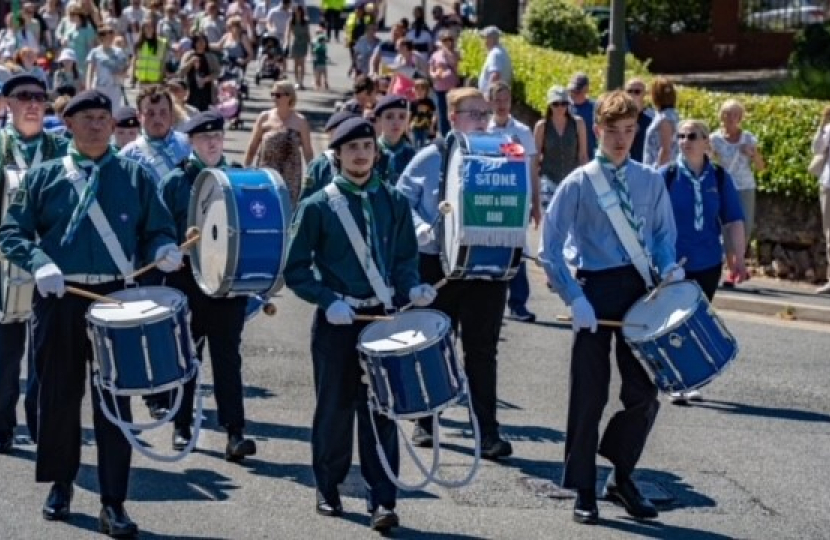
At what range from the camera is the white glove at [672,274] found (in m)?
10.2

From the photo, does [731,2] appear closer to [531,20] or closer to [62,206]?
[531,20]

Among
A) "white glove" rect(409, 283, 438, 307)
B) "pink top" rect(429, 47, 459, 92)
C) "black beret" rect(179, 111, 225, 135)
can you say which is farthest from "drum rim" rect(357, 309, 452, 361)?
"pink top" rect(429, 47, 459, 92)

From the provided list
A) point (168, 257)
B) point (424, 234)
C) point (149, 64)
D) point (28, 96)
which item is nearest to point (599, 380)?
point (424, 234)

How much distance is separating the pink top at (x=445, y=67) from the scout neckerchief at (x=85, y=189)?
61.7 ft

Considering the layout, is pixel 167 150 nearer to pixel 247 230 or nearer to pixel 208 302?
pixel 208 302

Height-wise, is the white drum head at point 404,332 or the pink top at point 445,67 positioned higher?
the white drum head at point 404,332

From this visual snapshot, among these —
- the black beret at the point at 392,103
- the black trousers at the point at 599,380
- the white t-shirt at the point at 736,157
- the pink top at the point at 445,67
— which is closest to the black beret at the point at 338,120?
the black trousers at the point at 599,380

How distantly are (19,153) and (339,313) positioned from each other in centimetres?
273

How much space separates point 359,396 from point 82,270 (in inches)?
55.8

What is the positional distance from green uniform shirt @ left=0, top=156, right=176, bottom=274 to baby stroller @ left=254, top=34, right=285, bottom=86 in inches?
1039

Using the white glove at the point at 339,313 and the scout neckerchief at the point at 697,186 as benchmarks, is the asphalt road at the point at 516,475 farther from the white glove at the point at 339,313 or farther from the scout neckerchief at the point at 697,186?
the scout neckerchief at the point at 697,186

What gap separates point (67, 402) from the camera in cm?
1005

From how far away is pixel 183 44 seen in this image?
107ft

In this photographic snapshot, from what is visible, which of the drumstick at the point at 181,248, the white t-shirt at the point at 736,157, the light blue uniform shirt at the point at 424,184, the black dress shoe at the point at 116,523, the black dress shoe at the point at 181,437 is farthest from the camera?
the white t-shirt at the point at 736,157
